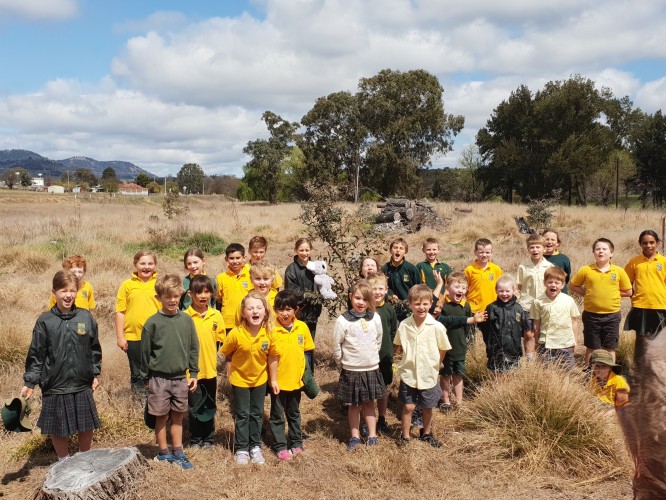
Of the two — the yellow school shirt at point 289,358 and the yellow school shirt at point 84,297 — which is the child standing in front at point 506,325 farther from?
the yellow school shirt at point 84,297

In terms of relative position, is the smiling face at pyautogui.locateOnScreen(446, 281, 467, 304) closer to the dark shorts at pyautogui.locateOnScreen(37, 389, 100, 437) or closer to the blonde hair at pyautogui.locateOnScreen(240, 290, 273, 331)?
the blonde hair at pyautogui.locateOnScreen(240, 290, 273, 331)

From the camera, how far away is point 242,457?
4320mm

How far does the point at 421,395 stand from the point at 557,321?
5.57 ft

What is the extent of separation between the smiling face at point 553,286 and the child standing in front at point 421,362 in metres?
1.34

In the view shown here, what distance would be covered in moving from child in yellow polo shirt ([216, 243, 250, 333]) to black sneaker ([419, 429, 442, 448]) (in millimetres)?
2117

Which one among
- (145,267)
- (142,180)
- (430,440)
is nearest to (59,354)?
(145,267)

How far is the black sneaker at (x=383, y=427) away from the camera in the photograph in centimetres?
494

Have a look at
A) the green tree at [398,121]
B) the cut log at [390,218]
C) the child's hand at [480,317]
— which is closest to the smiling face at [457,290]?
the child's hand at [480,317]

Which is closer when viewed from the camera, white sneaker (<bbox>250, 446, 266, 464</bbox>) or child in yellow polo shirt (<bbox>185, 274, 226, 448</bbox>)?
white sneaker (<bbox>250, 446, 266, 464</bbox>)

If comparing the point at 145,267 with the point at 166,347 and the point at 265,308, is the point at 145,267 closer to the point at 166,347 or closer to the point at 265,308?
the point at 166,347

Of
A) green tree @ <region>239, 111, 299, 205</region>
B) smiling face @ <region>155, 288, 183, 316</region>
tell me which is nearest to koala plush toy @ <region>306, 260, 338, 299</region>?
smiling face @ <region>155, 288, 183, 316</region>

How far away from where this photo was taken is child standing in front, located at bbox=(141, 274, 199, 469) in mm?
4156

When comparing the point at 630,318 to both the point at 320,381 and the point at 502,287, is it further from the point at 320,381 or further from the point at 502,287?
the point at 320,381

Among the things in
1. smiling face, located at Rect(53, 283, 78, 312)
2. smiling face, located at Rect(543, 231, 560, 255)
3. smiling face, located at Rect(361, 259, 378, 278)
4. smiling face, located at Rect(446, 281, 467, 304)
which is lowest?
smiling face, located at Rect(446, 281, 467, 304)
